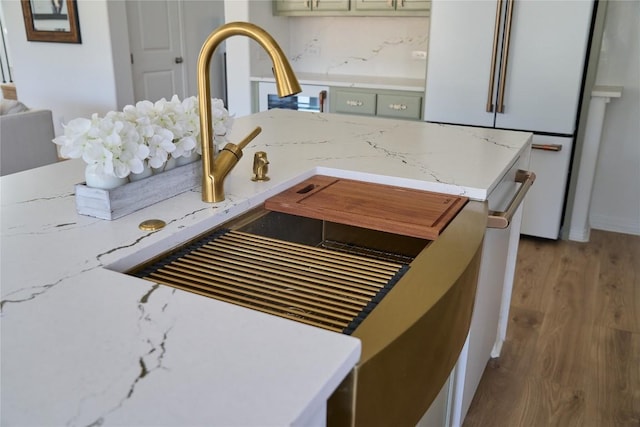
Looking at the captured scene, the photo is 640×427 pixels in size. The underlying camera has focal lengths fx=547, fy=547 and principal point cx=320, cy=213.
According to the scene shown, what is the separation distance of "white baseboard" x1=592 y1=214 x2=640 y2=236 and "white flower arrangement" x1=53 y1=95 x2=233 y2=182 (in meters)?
3.37

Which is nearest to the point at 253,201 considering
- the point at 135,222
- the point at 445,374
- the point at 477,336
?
the point at 135,222

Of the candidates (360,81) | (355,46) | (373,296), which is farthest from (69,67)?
(373,296)

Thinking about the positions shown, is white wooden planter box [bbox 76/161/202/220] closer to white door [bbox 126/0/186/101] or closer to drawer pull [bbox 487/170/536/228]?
drawer pull [bbox 487/170/536/228]

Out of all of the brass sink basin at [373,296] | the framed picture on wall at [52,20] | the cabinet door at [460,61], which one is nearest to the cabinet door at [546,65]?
the cabinet door at [460,61]

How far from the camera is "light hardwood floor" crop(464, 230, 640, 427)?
208 centimetres

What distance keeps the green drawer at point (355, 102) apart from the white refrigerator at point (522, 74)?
478mm

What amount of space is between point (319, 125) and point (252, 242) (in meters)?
1.17

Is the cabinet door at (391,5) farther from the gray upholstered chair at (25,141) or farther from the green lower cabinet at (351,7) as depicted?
the gray upholstered chair at (25,141)

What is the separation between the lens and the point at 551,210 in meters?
3.54

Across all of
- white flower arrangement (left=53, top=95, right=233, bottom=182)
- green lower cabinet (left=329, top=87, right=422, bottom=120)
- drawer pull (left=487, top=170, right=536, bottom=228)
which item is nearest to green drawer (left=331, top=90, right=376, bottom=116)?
green lower cabinet (left=329, top=87, right=422, bottom=120)

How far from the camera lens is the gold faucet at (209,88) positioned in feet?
3.76

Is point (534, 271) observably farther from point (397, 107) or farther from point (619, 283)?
point (397, 107)

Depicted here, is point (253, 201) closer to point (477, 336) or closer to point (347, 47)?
point (477, 336)

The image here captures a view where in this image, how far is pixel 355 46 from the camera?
179 inches
